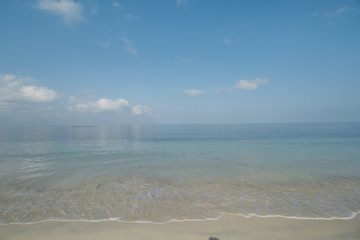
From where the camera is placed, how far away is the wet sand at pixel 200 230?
252 inches

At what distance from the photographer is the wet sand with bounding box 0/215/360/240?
640 centimetres

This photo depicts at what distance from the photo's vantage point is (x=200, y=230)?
6.80 m

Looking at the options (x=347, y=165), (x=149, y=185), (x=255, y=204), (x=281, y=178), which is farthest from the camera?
(x=347, y=165)

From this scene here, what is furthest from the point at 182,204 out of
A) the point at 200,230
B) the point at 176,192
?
the point at 200,230

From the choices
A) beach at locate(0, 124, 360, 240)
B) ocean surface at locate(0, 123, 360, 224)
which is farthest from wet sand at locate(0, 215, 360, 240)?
ocean surface at locate(0, 123, 360, 224)

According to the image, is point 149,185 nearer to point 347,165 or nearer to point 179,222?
point 179,222

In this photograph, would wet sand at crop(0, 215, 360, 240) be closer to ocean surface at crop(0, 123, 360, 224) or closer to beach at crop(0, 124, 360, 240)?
beach at crop(0, 124, 360, 240)

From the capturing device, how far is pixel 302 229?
6.83 meters

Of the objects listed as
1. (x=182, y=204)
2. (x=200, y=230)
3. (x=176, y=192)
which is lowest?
(x=176, y=192)

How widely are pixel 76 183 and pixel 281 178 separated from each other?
17.5 m

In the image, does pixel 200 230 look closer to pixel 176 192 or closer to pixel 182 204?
pixel 182 204

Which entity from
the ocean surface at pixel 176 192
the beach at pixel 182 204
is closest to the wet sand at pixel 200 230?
the beach at pixel 182 204

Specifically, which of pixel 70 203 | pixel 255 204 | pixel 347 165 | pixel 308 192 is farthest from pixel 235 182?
pixel 347 165

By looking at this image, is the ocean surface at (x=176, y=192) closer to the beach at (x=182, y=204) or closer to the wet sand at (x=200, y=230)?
the beach at (x=182, y=204)
